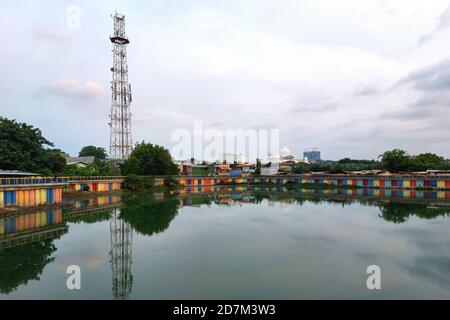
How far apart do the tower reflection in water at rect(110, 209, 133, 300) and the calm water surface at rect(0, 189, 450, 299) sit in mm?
51

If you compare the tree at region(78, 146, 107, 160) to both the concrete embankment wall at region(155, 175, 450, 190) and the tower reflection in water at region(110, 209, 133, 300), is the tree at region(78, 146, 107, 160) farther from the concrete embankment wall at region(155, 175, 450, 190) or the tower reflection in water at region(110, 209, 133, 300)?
the tower reflection in water at region(110, 209, 133, 300)

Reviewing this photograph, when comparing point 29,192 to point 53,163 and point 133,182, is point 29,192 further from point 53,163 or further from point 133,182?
point 133,182

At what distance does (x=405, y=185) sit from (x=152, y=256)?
5679cm

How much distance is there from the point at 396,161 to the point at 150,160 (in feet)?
181

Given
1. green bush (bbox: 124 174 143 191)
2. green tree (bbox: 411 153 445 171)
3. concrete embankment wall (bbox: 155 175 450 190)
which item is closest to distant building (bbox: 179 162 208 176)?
concrete embankment wall (bbox: 155 175 450 190)

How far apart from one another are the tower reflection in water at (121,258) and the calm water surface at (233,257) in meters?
0.05

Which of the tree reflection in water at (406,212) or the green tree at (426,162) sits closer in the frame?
the tree reflection in water at (406,212)

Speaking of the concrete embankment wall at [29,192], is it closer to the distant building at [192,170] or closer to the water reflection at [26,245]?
the water reflection at [26,245]

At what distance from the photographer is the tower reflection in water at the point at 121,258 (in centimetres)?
1212

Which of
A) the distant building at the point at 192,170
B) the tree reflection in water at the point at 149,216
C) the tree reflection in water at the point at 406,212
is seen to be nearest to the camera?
the tree reflection in water at the point at 149,216

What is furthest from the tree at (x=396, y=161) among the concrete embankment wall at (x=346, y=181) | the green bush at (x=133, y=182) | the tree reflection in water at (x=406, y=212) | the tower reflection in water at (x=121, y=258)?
the tower reflection in water at (x=121, y=258)
